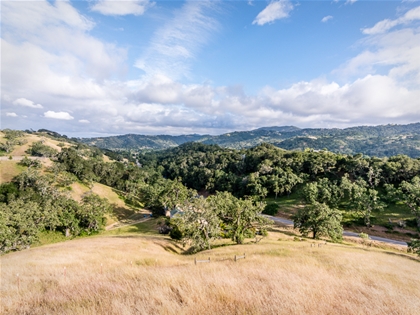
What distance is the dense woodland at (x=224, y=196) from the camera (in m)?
49.2

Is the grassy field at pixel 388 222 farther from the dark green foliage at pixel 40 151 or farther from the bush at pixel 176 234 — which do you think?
the dark green foliage at pixel 40 151

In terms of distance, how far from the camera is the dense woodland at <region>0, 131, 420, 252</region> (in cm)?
4922

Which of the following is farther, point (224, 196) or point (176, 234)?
point (224, 196)

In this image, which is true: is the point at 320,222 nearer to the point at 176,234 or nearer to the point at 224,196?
the point at 224,196

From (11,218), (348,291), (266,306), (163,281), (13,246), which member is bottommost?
(13,246)

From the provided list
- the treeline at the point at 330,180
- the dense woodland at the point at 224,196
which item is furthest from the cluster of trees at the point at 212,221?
the treeline at the point at 330,180

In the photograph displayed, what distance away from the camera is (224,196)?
62219 mm

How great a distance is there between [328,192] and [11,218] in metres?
104

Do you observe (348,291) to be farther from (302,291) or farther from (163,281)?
(163,281)

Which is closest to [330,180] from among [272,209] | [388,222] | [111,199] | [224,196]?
[272,209]

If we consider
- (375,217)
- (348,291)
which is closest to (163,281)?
(348,291)

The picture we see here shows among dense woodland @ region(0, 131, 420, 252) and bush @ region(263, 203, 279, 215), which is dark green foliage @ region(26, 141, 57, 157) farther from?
bush @ region(263, 203, 279, 215)

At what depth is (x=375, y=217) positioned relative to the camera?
7350 cm

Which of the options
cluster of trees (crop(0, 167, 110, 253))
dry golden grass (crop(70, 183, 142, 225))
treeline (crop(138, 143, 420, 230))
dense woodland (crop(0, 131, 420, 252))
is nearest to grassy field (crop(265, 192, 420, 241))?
dense woodland (crop(0, 131, 420, 252))
